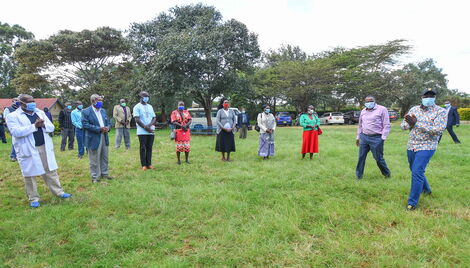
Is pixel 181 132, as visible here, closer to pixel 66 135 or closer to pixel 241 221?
pixel 241 221

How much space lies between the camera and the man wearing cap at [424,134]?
3957 millimetres

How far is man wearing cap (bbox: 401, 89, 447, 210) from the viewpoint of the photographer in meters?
3.96

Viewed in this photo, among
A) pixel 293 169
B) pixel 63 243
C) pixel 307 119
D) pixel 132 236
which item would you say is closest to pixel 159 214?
pixel 132 236

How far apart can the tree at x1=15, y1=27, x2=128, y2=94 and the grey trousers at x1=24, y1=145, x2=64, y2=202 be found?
20.8 meters

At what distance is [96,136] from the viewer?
5676mm

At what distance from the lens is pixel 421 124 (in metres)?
4.02

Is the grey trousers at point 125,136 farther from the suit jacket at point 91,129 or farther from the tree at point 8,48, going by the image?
the tree at point 8,48

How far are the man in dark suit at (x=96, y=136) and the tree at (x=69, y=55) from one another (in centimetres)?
1941

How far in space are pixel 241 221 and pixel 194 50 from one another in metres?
12.6

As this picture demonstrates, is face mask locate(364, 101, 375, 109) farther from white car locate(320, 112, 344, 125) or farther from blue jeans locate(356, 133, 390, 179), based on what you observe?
white car locate(320, 112, 344, 125)

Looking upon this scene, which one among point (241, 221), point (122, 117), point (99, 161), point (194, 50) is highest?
point (194, 50)

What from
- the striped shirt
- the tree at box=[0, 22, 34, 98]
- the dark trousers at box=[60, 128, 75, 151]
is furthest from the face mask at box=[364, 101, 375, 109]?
the tree at box=[0, 22, 34, 98]

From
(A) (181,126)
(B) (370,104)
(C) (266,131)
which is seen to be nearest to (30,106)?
(A) (181,126)

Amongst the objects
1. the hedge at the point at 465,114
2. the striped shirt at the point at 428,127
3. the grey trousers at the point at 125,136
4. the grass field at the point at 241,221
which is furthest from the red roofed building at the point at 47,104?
the hedge at the point at 465,114
